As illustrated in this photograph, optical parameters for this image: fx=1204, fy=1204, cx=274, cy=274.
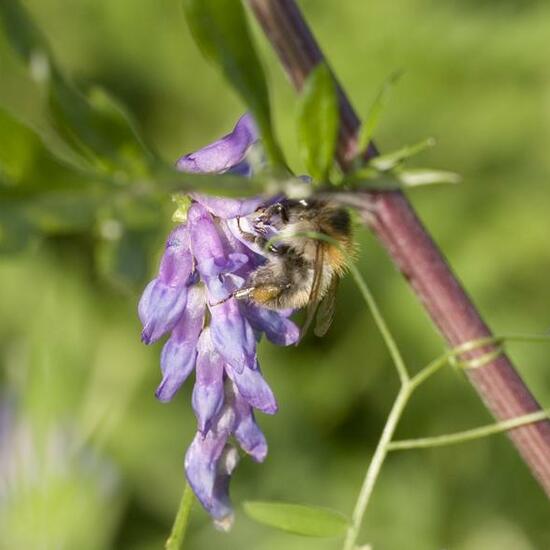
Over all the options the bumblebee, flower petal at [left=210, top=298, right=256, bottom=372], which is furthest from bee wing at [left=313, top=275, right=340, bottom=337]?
flower petal at [left=210, top=298, right=256, bottom=372]

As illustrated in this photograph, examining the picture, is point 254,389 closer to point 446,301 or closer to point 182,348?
point 182,348

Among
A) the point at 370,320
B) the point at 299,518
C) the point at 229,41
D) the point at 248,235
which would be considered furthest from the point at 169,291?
the point at 370,320

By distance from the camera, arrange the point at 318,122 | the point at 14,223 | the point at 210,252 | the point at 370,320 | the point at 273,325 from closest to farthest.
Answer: the point at 14,223 < the point at 318,122 < the point at 210,252 < the point at 273,325 < the point at 370,320

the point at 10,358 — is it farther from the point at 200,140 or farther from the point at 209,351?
the point at 209,351

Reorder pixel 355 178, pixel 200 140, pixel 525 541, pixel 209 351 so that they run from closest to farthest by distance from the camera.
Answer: pixel 355 178 < pixel 209 351 < pixel 525 541 < pixel 200 140

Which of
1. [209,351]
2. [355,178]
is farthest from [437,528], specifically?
[355,178]

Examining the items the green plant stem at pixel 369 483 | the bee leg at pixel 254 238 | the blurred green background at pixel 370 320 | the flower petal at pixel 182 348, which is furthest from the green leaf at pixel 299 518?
the blurred green background at pixel 370 320
